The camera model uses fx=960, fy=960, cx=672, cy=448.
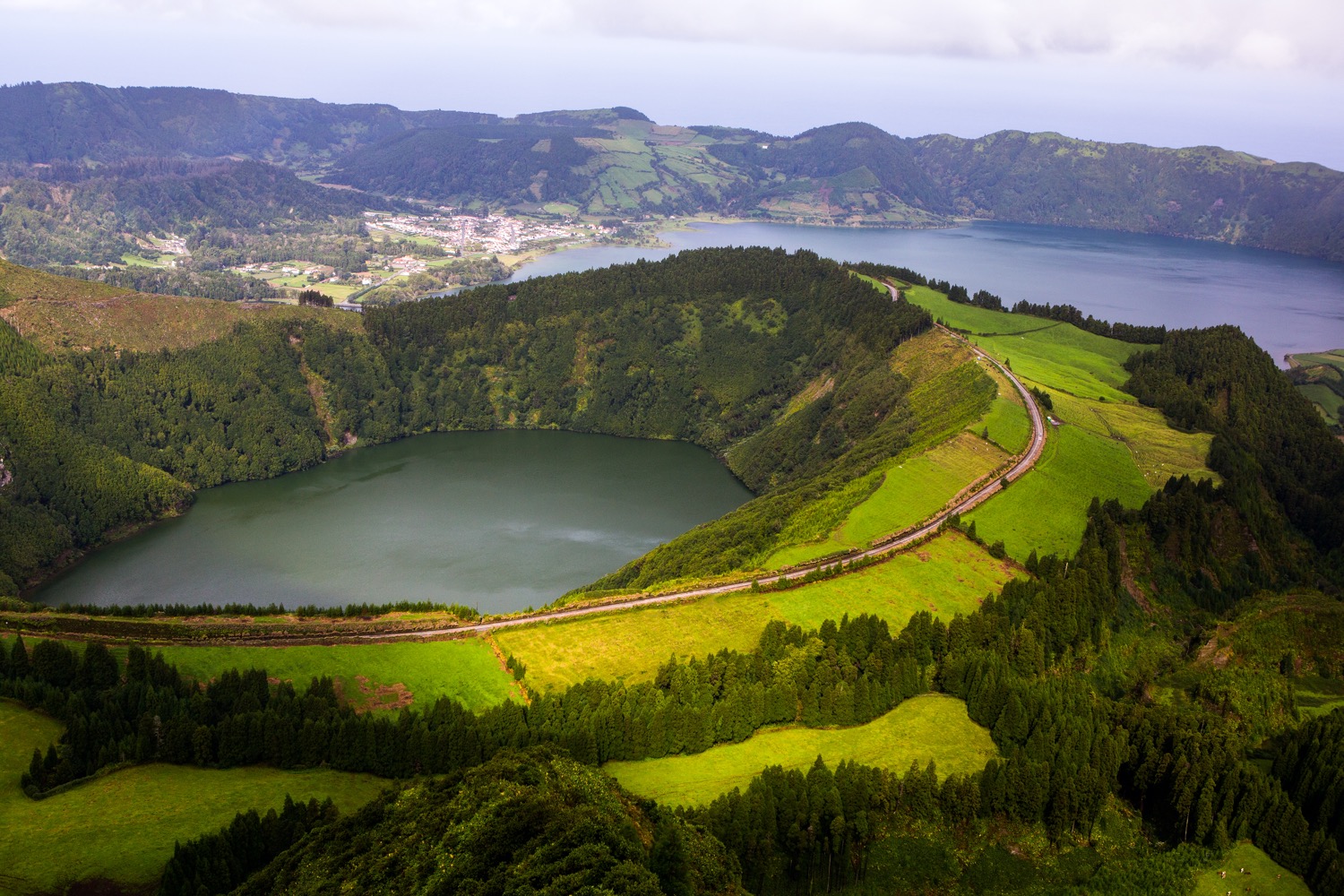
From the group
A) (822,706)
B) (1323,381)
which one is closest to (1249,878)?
(822,706)

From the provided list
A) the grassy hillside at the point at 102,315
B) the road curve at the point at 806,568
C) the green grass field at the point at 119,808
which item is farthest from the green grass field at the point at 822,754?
the grassy hillside at the point at 102,315

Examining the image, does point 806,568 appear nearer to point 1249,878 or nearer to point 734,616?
point 734,616

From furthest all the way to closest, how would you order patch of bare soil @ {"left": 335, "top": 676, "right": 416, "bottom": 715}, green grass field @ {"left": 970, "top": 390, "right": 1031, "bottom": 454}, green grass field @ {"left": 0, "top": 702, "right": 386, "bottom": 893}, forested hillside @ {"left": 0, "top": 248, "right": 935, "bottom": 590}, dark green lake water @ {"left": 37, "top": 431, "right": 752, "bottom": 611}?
forested hillside @ {"left": 0, "top": 248, "right": 935, "bottom": 590} < green grass field @ {"left": 970, "top": 390, "right": 1031, "bottom": 454} < dark green lake water @ {"left": 37, "top": 431, "right": 752, "bottom": 611} < patch of bare soil @ {"left": 335, "top": 676, "right": 416, "bottom": 715} < green grass field @ {"left": 0, "top": 702, "right": 386, "bottom": 893}

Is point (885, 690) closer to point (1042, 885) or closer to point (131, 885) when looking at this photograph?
point (1042, 885)

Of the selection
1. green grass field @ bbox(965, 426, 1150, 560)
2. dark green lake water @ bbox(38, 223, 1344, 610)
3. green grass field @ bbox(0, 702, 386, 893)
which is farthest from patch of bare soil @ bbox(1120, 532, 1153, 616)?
green grass field @ bbox(0, 702, 386, 893)

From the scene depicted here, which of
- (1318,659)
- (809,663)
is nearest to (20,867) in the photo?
(809,663)

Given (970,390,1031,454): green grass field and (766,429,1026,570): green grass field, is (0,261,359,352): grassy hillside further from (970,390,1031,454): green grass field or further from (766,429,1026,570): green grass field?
(970,390,1031,454): green grass field
